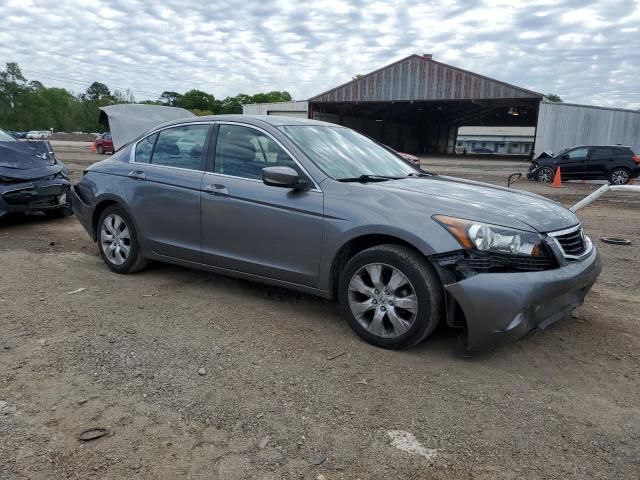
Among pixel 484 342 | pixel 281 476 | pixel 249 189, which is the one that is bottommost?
pixel 281 476

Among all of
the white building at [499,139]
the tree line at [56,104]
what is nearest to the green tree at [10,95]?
the tree line at [56,104]

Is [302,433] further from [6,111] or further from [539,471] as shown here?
[6,111]

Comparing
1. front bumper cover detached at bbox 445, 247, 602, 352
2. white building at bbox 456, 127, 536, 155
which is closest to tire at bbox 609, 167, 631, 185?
front bumper cover detached at bbox 445, 247, 602, 352

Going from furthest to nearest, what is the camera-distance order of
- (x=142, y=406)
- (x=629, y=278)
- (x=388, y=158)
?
1. (x=629, y=278)
2. (x=388, y=158)
3. (x=142, y=406)

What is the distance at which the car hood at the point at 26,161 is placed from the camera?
24.9 ft

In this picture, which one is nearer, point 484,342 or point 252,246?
point 484,342

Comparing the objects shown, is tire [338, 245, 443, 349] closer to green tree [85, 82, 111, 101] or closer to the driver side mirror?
the driver side mirror

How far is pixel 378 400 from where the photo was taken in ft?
10.0

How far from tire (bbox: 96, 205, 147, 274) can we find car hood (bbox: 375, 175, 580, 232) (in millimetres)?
2706

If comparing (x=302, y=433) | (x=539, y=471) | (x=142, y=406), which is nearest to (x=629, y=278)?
(x=539, y=471)

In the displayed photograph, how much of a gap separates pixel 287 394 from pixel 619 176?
19.8 meters

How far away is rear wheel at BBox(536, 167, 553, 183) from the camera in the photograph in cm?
1998

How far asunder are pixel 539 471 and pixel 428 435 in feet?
1.81

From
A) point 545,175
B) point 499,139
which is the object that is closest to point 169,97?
point 499,139
